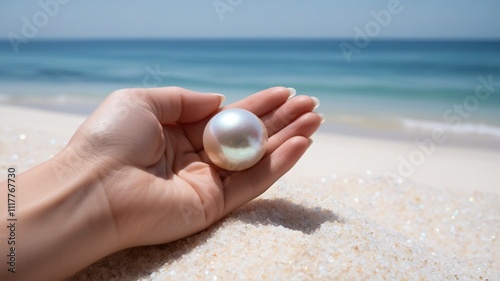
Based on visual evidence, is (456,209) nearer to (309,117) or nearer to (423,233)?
(423,233)

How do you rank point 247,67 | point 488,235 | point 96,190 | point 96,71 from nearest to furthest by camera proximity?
point 96,190
point 488,235
point 96,71
point 247,67

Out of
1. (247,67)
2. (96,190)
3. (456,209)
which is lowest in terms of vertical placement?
(247,67)

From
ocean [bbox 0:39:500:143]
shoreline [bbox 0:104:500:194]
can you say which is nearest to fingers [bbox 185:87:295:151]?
shoreline [bbox 0:104:500:194]

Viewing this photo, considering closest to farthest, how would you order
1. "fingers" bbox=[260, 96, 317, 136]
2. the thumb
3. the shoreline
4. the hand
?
the hand
the thumb
"fingers" bbox=[260, 96, 317, 136]
the shoreline

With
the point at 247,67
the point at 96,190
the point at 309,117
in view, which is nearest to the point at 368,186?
the point at 309,117

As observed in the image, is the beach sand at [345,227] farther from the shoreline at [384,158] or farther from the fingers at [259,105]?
the fingers at [259,105]

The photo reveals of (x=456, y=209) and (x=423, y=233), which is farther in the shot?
(x=456, y=209)

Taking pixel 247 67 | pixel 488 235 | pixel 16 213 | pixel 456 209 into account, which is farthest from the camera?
pixel 247 67

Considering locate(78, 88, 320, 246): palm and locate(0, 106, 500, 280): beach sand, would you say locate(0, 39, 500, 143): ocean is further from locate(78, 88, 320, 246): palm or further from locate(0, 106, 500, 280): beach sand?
locate(78, 88, 320, 246): palm
